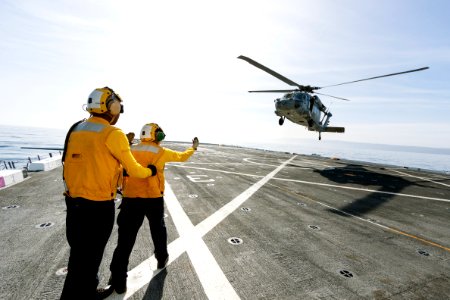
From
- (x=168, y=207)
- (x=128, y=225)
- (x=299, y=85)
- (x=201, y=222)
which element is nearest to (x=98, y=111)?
(x=128, y=225)

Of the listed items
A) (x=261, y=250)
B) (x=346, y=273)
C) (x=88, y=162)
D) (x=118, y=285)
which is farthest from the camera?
(x=261, y=250)

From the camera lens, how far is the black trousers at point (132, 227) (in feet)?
12.6

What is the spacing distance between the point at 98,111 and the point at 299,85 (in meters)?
24.7

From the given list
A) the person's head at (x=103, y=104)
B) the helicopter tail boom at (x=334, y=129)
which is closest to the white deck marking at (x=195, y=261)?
the person's head at (x=103, y=104)

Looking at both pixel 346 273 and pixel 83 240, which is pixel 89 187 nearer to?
pixel 83 240

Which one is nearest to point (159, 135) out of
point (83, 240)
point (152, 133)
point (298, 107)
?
point (152, 133)

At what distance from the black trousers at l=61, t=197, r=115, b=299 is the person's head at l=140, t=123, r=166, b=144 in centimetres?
153

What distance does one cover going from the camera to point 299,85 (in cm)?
2511

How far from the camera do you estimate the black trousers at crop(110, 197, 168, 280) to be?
151 inches

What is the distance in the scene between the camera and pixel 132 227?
13.5 feet

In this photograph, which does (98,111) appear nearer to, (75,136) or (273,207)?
(75,136)

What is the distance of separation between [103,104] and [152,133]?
1.25m

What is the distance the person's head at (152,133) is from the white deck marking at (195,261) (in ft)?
7.87

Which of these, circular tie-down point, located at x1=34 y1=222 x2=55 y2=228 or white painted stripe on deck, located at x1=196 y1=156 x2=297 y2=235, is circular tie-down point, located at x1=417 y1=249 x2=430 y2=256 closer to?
white painted stripe on deck, located at x1=196 y1=156 x2=297 y2=235
